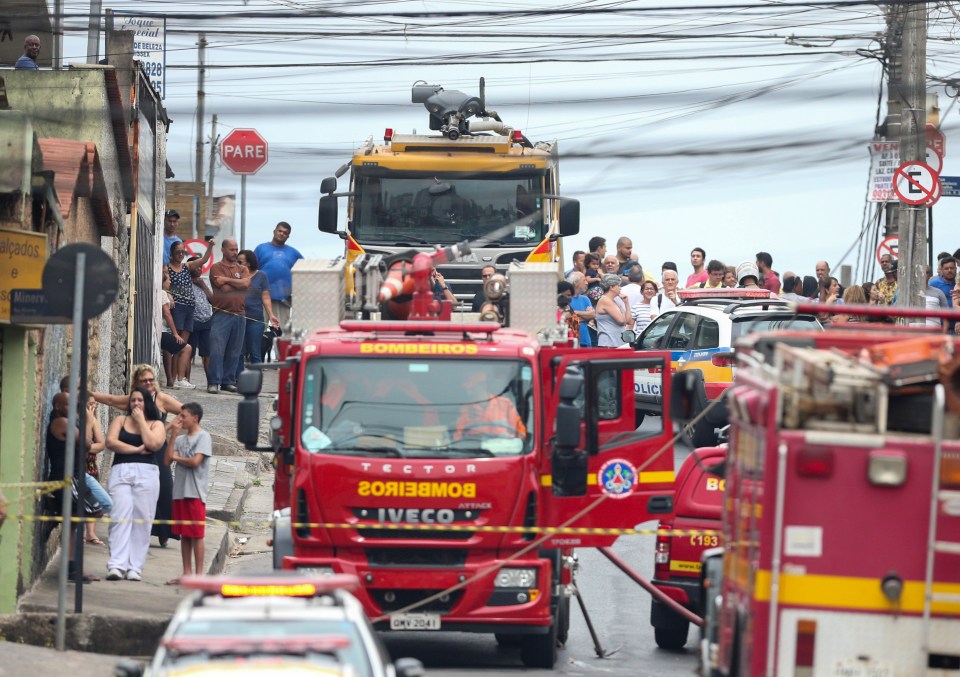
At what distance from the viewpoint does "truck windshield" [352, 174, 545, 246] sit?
2214 centimetres

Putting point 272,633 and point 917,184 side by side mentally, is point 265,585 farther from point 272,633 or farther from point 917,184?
point 917,184

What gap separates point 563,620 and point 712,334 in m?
9.63

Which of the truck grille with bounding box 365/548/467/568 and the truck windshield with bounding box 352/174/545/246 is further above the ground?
the truck windshield with bounding box 352/174/545/246

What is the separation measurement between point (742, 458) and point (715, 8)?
20.4 feet

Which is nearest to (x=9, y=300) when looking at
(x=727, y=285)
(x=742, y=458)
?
(x=742, y=458)

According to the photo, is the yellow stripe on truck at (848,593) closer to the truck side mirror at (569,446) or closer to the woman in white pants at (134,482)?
the truck side mirror at (569,446)

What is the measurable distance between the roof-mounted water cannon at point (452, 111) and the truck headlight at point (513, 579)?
439 inches

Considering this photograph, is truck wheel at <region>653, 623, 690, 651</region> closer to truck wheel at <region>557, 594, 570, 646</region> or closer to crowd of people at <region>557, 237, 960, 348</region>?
truck wheel at <region>557, 594, 570, 646</region>

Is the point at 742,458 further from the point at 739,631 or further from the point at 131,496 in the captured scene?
the point at 131,496

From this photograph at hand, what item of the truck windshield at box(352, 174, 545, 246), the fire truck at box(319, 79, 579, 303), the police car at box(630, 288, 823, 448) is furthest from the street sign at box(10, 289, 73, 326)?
the police car at box(630, 288, 823, 448)

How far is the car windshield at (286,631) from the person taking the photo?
7.93 metres

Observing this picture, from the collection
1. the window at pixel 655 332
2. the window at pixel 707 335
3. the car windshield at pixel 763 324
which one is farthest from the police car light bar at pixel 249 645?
the window at pixel 655 332

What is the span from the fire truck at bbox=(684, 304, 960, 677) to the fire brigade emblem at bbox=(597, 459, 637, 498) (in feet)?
13.4

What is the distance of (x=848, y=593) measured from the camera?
868 cm
